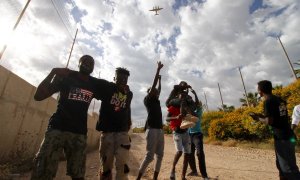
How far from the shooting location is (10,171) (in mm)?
5473

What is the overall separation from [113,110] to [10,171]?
310 centimetres

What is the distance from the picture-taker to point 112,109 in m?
3.96

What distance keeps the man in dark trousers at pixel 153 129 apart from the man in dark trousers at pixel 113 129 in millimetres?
1174

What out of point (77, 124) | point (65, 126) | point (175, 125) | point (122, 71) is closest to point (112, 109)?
point (122, 71)

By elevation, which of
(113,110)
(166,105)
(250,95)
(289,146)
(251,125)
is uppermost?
(250,95)

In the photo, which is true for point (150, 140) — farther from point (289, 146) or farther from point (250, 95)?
point (250, 95)

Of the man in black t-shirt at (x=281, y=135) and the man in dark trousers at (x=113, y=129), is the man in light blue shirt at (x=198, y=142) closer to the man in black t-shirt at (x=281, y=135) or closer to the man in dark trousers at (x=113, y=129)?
the man in black t-shirt at (x=281, y=135)

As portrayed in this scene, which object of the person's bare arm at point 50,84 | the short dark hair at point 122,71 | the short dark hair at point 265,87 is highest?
the short dark hair at point 122,71

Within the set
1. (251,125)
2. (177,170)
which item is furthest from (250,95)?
(177,170)

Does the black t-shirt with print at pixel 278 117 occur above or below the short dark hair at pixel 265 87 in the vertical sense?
below

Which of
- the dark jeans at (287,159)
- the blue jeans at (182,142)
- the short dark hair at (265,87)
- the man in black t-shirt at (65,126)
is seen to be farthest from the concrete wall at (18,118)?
the dark jeans at (287,159)

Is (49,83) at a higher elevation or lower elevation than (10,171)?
higher

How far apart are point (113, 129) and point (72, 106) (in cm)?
92

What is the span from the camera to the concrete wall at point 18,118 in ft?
19.3
